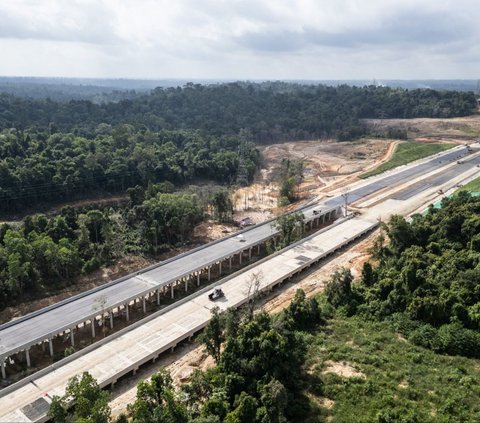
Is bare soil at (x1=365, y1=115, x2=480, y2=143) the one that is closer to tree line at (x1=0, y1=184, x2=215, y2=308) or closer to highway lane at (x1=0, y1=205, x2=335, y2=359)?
tree line at (x1=0, y1=184, x2=215, y2=308)

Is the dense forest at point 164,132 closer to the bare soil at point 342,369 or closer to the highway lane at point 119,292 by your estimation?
the highway lane at point 119,292

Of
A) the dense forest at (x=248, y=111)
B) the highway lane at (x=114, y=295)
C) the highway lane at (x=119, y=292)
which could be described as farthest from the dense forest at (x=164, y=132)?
the highway lane at (x=114, y=295)

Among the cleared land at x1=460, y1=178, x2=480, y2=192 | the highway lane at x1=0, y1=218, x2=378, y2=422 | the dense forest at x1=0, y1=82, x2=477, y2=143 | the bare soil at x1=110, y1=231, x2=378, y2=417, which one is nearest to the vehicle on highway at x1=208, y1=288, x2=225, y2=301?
the highway lane at x1=0, y1=218, x2=378, y2=422

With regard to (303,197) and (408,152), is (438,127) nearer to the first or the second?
(408,152)

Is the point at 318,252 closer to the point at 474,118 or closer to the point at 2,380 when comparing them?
the point at 2,380

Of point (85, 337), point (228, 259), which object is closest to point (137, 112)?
point (228, 259)

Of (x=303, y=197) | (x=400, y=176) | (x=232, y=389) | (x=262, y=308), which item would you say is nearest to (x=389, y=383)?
(x=232, y=389)
